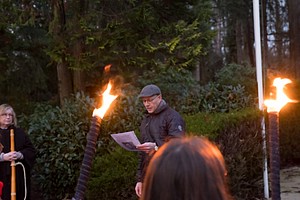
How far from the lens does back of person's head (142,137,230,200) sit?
155 cm

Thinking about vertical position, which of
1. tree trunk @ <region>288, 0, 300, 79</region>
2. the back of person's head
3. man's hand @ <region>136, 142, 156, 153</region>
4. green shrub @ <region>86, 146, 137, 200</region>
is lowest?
green shrub @ <region>86, 146, 137, 200</region>

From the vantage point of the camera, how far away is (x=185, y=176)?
1544 millimetres

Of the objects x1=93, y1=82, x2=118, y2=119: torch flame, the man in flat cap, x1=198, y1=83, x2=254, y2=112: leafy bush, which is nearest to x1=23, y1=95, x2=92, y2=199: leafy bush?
the man in flat cap

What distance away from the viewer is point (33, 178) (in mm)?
7758

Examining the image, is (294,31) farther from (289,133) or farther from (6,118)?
(6,118)

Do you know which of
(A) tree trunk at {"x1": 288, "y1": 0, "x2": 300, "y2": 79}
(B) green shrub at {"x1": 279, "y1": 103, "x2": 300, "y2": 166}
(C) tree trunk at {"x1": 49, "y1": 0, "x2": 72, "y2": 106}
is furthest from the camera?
(A) tree trunk at {"x1": 288, "y1": 0, "x2": 300, "y2": 79}

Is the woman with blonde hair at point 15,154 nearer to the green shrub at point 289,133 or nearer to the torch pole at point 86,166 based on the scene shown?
the torch pole at point 86,166

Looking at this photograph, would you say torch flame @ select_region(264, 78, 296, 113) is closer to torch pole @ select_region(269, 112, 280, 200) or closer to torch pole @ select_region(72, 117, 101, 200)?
torch pole @ select_region(269, 112, 280, 200)

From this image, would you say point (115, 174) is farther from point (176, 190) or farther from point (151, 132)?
point (176, 190)

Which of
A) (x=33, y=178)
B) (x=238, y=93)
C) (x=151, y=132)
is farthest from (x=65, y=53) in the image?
(x=151, y=132)

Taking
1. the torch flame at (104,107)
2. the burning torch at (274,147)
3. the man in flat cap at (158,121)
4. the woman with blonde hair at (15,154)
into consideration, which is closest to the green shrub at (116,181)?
the woman with blonde hair at (15,154)

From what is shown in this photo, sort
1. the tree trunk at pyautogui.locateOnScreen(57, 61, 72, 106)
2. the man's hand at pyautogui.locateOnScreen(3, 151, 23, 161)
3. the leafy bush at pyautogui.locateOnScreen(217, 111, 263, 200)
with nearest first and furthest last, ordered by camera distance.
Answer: the man's hand at pyautogui.locateOnScreen(3, 151, 23, 161) < the leafy bush at pyautogui.locateOnScreen(217, 111, 263, 200) < the tree trunk at pyautogui.locateOnScreen(57, 61, 72, 106)

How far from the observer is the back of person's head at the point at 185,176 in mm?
1547

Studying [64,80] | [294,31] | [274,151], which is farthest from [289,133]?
[274,151]
